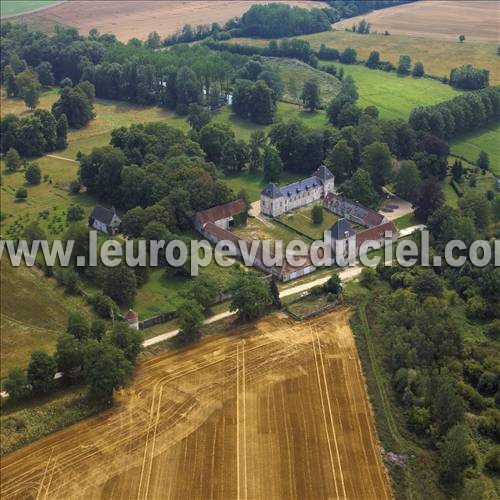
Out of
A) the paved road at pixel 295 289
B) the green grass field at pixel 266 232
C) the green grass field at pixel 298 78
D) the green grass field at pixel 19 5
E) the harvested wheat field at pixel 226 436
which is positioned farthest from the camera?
the green grass field at pixel 19 5

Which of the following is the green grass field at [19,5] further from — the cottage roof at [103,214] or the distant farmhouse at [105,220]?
the distant farmhouse at [105,220]

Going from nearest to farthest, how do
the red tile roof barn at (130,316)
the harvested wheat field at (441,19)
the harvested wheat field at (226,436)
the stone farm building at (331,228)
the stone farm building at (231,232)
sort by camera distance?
the harvested wheat field at (226,436) → the red tile roof barn at (130,316) → the stone farm building at (231,232) → the stone farm building at (331,228) → the harvested wheat field at (441,19)

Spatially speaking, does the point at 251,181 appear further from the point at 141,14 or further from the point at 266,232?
the point at 141,14

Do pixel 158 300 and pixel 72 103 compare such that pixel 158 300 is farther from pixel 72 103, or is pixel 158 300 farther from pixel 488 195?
pixel 72 103

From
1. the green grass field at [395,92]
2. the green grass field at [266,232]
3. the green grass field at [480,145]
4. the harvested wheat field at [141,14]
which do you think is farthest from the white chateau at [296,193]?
the harvested wheat field at [141,14]

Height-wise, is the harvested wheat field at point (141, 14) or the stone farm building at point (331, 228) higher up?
the harvested wheat field at point (141, 14)

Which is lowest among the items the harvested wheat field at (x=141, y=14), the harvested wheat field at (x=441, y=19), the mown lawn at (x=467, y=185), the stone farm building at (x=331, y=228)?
the mown lawn at (x=467, y=185)
